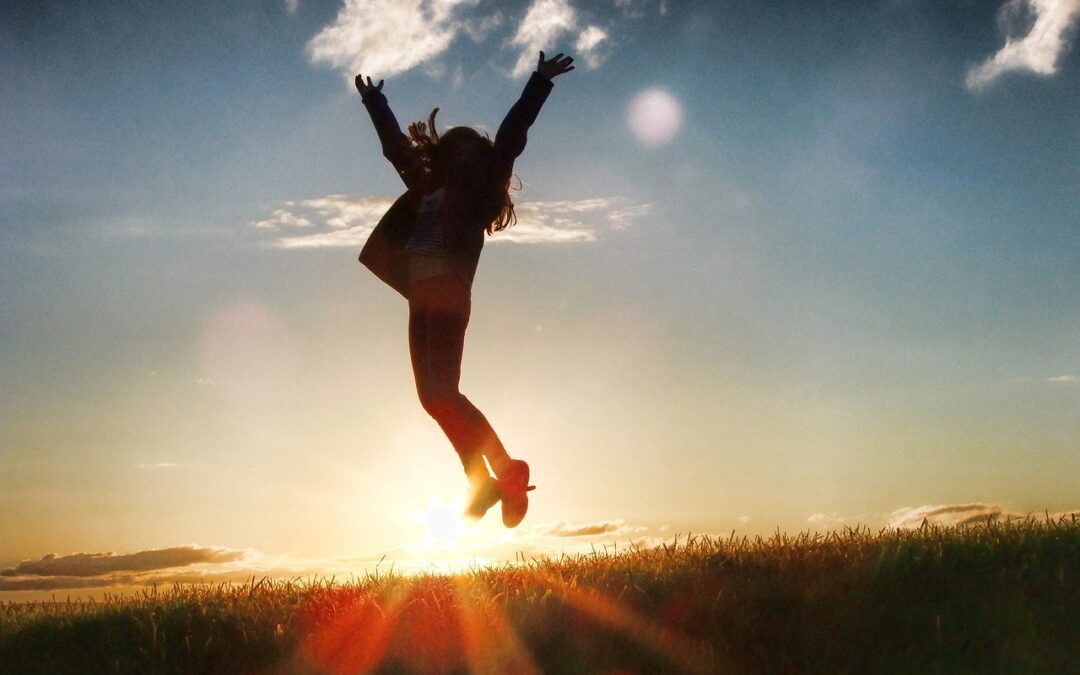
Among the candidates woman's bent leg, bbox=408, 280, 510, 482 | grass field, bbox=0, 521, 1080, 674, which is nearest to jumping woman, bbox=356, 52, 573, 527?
woman's bent leg, bbox=408, 280, 510, 482

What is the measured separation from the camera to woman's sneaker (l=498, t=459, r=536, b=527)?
734cm

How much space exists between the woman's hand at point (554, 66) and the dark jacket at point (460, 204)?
0.19ft

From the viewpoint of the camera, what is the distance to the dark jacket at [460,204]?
7.52 meters

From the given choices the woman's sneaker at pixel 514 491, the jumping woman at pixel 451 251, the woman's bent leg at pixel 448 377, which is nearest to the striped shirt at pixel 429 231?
the jumping woman at pixel 451 251

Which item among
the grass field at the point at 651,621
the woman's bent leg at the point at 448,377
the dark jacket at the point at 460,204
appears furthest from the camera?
the dark jacket at the point at 460,204

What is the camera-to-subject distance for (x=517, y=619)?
6066 millimetres

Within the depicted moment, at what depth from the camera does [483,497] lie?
24.0 ft

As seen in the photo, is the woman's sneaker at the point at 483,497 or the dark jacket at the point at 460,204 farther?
the dark jacket at the point at 460,204

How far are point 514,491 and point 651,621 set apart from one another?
1.64m

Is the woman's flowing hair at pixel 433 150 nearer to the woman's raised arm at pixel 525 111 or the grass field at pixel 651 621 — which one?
the woman's raised arm at pixel 525 111

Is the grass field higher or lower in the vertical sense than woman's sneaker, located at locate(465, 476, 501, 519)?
lower

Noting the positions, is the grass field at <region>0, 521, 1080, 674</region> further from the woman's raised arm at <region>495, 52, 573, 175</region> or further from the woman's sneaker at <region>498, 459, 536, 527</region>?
the woman's raised arm at <region>495, 52, 573, 175</region>

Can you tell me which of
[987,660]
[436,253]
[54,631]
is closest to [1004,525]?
[987,660]

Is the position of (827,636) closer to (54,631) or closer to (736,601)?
(736,601)
